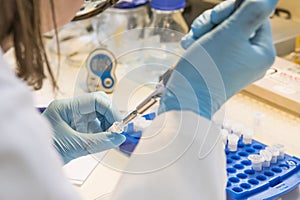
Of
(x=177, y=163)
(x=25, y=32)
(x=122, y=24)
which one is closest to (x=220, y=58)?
(x=177, y=163)

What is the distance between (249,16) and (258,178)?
384mm

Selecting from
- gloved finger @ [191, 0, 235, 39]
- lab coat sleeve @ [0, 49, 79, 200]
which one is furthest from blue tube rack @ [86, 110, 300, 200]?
lab coat sleeve @ [0, 49, 79, 200]

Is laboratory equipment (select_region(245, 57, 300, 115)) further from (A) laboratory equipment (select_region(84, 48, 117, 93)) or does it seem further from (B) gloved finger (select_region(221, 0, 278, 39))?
(B) gloved finger (select_region(221, 0, 278, 39))

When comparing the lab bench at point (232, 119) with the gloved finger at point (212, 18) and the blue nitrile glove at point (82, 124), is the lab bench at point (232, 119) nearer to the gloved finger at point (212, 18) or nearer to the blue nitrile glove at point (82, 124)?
the blue nitrile glove at point (82, 124)

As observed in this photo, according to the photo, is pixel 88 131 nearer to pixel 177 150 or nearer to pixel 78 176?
pixel 78 176

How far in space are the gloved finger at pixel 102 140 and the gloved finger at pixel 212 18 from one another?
0.28m

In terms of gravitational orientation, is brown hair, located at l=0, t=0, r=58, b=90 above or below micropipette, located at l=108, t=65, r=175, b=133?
above

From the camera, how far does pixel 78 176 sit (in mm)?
1089

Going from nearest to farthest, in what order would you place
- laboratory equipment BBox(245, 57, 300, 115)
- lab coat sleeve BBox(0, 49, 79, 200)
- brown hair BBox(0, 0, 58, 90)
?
lab coat sleeve BBox(0, 49, 79, 200)
brown hair BBox(0, 0, 58, 90)
laboratory equipment BBox(245, 57, 300, 115)

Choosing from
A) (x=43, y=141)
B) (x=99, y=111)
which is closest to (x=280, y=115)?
(x=99, y=111)

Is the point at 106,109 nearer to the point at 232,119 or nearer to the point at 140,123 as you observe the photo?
the point at 140,123

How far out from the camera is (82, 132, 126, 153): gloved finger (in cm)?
98

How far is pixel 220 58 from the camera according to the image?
768mm

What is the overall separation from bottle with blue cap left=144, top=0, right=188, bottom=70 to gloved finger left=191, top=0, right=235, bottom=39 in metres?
0.75
